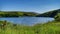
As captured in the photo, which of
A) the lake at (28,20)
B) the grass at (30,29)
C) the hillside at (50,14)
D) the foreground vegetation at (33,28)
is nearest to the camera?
the grass at (30,29)

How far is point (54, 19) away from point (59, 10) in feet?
0.99

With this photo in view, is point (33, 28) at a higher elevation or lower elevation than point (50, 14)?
lower

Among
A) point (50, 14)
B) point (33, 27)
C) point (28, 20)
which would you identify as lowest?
point (33, 27)

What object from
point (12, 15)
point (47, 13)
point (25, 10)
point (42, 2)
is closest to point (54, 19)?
point (47, 13)

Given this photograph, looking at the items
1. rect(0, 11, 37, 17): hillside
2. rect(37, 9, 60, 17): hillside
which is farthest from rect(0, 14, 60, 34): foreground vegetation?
rect(0, 11, 37, 17): hillside

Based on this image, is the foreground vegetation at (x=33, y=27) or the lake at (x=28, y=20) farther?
the lake at (x=28, y=20)

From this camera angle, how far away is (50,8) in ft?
14.9

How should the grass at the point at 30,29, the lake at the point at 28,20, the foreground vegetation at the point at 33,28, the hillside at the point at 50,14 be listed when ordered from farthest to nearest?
the hillside at the point at 50,14, the lake at the point at 28,20, the foreground vegetation at the point at 33,28, the grass at the point at 30,29

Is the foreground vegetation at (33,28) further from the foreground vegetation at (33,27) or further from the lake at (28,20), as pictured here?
the lake at (28,20)

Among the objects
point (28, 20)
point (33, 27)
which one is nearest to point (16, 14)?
point (28, 20)

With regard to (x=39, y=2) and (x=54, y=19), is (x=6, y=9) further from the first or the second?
(x=54, y=19)

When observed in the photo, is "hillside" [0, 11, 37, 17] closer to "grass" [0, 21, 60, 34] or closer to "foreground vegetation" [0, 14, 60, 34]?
"foreground vegetation" [0, 14, 60, 34]

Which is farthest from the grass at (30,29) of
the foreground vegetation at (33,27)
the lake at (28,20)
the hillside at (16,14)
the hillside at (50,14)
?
the hillside at (16,14)

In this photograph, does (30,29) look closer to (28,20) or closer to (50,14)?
(28,20)
